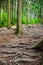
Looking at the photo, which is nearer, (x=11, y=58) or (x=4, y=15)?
(x=11, y=58)

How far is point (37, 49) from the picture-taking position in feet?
24.1

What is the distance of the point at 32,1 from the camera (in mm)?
32656

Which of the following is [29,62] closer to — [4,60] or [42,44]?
[4,60]

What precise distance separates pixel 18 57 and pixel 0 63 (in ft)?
2.52

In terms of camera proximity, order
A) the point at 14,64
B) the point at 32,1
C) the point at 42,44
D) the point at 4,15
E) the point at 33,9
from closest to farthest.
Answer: the point at 14,64 < the point at 42,44 < the point at 4,15 < the point at 32,1 < the point at 33,9

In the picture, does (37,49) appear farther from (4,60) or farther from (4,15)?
(4,15)

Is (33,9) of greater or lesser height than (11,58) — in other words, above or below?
below

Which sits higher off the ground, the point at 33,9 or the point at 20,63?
the point at 20,63

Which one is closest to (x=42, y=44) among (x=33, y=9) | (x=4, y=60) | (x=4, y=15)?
(x=4, y=60)

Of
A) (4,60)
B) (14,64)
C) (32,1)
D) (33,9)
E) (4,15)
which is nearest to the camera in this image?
(14,64)

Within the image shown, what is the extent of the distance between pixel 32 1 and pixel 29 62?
2736cm

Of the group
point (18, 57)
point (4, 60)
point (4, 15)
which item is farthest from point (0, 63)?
point (4, 15)

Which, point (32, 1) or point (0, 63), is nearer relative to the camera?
point (0, 63)

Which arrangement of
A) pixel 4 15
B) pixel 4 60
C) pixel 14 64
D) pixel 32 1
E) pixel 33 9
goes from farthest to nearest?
pixel 33 9 → pixel 32 1 → pixel 4 15 → pixel 4 60 → pixel 14 64
